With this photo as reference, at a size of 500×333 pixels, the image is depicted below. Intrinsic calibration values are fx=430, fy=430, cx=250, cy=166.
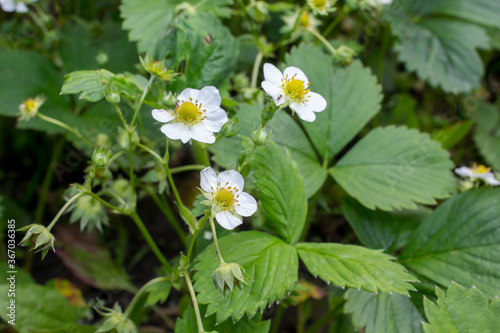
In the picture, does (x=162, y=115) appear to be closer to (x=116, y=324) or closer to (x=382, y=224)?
(x=116, y=324)

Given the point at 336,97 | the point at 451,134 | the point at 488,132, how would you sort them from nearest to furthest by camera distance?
the point at 336,97
the point at 451,134
the point at 488,132

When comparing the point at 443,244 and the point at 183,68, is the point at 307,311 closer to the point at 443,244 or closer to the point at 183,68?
the point at 443,244

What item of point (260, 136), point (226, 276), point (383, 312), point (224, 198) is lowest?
point (383, 312)

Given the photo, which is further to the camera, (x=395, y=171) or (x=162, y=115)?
(x=395, y=171)

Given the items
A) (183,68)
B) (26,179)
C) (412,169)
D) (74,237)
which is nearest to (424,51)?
(412,169)

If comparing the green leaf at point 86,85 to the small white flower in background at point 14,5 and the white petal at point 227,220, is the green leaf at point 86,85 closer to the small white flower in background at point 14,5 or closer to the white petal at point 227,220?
Answer: the white petal at point 227,220

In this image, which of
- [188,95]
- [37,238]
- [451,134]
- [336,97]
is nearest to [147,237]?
[37,238]


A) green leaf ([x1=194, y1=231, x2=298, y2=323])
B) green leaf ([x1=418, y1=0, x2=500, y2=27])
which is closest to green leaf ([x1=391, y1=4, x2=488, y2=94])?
green leaf ([x1=418, y1=0, x2=500, y2=27])
